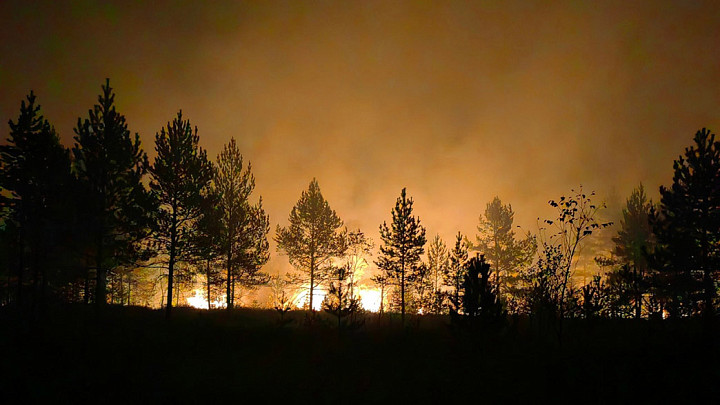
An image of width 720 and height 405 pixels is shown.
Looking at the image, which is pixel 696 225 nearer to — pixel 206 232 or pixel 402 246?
pixel 402 246

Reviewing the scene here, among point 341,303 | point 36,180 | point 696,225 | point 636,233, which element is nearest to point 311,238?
point 341,303

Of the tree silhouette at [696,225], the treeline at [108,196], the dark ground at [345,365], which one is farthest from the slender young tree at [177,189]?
the tree silhouette at [696,225]

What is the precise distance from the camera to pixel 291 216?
34.2 metres

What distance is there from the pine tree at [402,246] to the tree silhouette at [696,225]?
1611 cm

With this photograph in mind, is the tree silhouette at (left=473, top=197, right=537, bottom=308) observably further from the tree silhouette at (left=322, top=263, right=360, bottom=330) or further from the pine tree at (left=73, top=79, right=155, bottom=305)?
the pine tree at (left=73, top=79, right=155, bottom=305)

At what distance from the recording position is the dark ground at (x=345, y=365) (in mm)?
9648

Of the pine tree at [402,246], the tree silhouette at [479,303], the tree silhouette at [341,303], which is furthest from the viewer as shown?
the pine tree at [402,246]

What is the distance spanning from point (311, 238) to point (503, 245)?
22666mm

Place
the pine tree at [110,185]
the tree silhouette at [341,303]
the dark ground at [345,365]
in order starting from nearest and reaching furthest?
1. the dark ground at [345,365]
2. the tree silhouette at [341,303]
3. the pine tree at [110,185]

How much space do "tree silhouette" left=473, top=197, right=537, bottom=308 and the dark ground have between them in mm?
20486

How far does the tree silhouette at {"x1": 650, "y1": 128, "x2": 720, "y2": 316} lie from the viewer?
20.9 m

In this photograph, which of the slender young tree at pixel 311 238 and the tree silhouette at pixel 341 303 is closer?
the tree silhouette at pixel 341 303

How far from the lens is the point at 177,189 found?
2139 centimetres

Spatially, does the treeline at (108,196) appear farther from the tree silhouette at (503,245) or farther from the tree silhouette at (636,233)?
the tree silhouette at (636,233)
